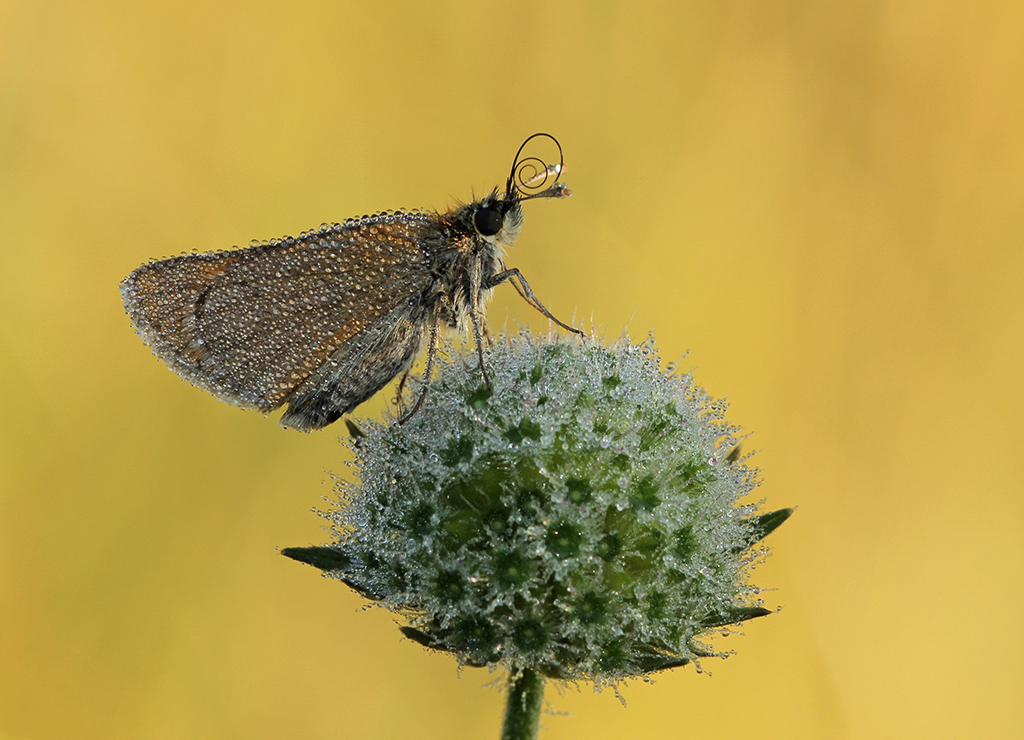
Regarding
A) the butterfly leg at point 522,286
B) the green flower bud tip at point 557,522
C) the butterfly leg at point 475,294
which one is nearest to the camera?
the green flower bud tip at point 557,522

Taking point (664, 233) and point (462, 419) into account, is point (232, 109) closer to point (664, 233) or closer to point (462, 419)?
point (664, 233)

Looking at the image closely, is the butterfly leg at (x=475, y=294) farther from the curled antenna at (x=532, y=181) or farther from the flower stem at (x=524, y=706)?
the flower stem at (x=524, y=706)

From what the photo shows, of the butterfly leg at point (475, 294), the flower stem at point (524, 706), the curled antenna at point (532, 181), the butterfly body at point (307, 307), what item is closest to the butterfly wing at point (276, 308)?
the butterfly body at point (307, 307)

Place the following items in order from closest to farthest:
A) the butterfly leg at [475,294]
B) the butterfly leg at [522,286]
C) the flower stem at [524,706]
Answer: the flower stem at [524,706], the butterfly leg at [475,294], the butterfly leg at [522,286]

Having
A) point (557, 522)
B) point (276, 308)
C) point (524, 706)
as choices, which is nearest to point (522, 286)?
point (276, 308)

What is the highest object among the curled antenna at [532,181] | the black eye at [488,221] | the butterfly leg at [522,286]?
the curled antenna at [532,181]
